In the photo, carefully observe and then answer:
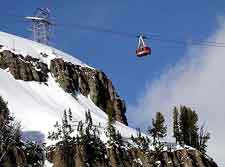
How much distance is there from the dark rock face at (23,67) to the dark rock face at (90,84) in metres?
4.75

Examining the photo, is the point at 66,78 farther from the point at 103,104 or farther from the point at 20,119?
the point at 20,119

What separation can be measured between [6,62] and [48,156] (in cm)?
4528

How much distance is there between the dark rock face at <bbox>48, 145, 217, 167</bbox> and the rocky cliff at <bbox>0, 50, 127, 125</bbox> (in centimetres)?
2239

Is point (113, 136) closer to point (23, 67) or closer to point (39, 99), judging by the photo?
point (39, 99)

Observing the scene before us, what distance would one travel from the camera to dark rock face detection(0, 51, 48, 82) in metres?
165

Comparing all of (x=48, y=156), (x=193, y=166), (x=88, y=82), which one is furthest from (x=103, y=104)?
(x=48, y=156)

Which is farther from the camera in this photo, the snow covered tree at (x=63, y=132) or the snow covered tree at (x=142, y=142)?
the snow covered tree at (x=142, y=142)

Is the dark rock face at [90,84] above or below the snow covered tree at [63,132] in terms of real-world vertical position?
above

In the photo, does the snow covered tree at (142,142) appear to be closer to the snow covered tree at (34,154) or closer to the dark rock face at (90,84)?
the snow covered tree at (34,154)

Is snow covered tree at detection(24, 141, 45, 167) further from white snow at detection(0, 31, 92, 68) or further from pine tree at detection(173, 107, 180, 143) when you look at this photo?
white snow at detection(0, 31, 92, 68)

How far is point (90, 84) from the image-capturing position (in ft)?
603

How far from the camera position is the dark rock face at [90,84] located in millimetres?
175000

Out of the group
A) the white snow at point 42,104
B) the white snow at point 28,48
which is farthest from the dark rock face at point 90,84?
the white snow at point 28,48

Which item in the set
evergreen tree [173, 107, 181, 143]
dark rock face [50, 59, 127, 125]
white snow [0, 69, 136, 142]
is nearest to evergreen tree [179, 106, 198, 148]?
evergreen tree [173, 107, 181, 143]
